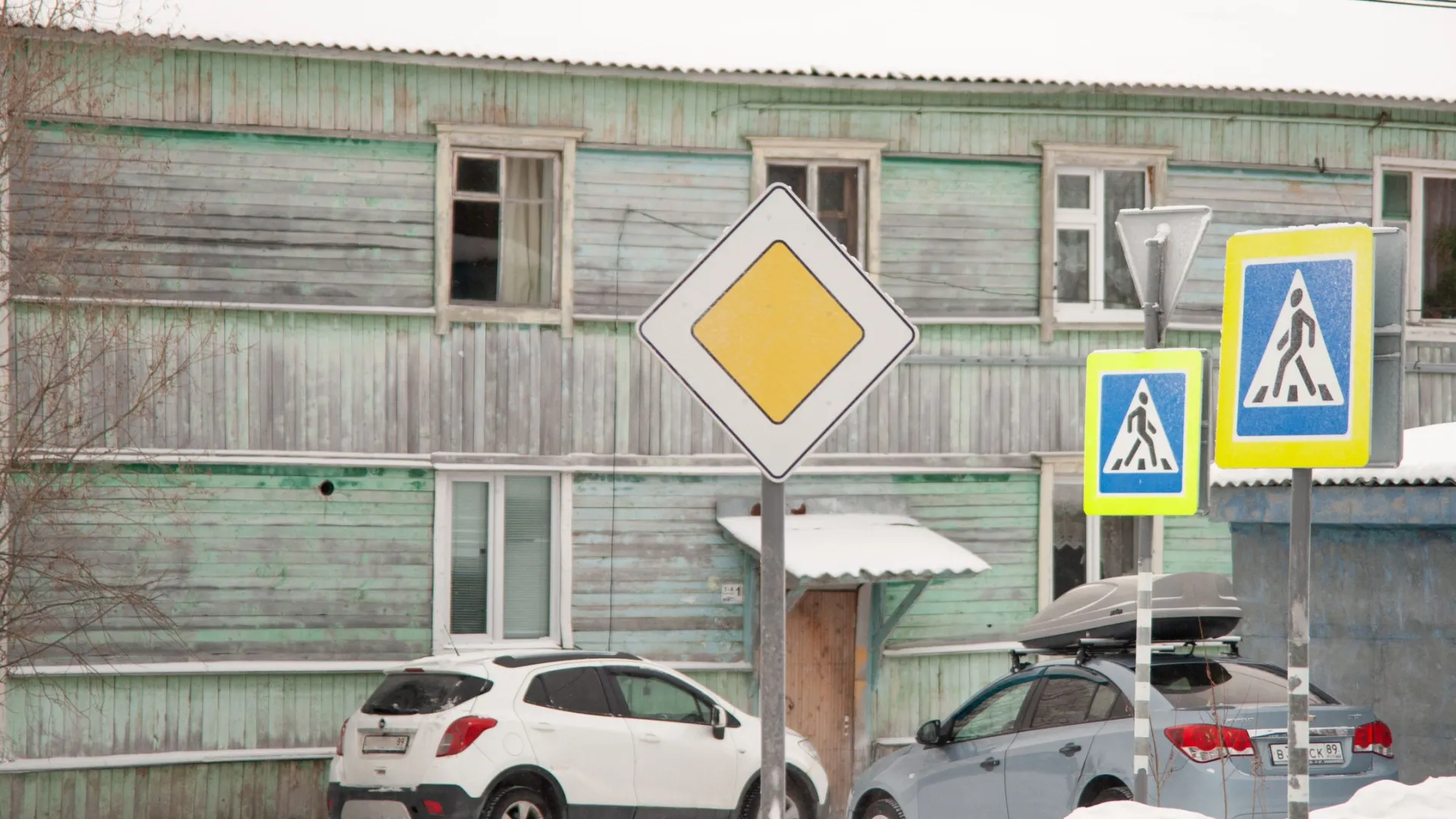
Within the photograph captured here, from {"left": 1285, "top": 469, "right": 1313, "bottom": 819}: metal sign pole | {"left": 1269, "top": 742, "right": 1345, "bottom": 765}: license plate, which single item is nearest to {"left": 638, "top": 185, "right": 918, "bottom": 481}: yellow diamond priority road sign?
{"left": 1285, "top": 469, "right": 1313, "bottom": 819}: metal sign pole

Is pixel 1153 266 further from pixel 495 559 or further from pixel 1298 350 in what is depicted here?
pixel 495 559

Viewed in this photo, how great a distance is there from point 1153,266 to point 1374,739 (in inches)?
137

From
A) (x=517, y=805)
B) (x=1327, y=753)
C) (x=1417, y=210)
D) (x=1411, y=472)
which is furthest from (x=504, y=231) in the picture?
(x=1417, y=210)

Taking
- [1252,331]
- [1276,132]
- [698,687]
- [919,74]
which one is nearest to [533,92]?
[919,74]

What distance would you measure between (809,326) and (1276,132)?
1559 cm

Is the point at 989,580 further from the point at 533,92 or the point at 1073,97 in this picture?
the point at 533,92

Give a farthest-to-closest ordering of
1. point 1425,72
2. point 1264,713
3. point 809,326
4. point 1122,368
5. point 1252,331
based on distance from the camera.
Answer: point 1425,72 < point 1264,713 < point 1122,368 < point 1252,331 < point 809,326

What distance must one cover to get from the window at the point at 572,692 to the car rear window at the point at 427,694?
409 mm

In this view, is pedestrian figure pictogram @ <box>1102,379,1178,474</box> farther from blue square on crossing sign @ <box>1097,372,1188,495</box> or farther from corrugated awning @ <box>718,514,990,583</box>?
corrugated awning @ <box>718,514,990,583</box>

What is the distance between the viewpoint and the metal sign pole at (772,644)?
4.20 metres

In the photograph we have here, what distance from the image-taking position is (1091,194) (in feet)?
60.3

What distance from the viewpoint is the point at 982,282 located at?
18.0 m

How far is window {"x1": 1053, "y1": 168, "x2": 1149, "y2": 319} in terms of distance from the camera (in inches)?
721

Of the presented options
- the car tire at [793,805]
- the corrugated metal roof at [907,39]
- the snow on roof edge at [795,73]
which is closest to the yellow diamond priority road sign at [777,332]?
the car tire at [793,805]
